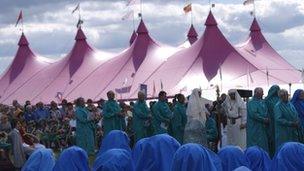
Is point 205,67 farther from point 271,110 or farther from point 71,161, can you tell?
point 71,161

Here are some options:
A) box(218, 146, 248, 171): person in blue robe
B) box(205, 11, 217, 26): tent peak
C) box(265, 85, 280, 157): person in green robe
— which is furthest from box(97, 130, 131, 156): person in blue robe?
box(205, 11, 217, 26): tent peak

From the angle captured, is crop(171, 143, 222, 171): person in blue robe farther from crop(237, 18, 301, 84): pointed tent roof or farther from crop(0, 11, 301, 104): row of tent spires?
crop(237, 18, 301, 84): pointed tent roof

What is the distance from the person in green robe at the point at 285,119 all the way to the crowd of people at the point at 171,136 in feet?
0.06

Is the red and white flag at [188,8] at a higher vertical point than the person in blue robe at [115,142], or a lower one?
higher

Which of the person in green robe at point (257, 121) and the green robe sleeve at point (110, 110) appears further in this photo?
the green robe sleeve at point (110, 110)

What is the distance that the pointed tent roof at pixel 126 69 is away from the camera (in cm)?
3042

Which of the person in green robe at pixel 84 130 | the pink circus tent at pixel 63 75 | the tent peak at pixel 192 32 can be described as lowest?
the person in green robe at pixel 84 130

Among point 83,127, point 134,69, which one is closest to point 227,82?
point 134,69

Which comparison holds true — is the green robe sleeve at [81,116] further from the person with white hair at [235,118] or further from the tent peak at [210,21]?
the tent peak at [210,21]

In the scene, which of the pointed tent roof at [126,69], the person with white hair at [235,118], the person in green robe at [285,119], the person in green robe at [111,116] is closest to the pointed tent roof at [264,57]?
the pointed tent roof at [126,69]

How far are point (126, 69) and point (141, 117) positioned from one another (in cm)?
1425

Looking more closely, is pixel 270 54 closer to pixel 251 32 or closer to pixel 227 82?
pixel 251 32

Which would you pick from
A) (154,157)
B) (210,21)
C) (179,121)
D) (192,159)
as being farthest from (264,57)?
(192,159)

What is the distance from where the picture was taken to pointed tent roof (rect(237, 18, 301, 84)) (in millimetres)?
29305
